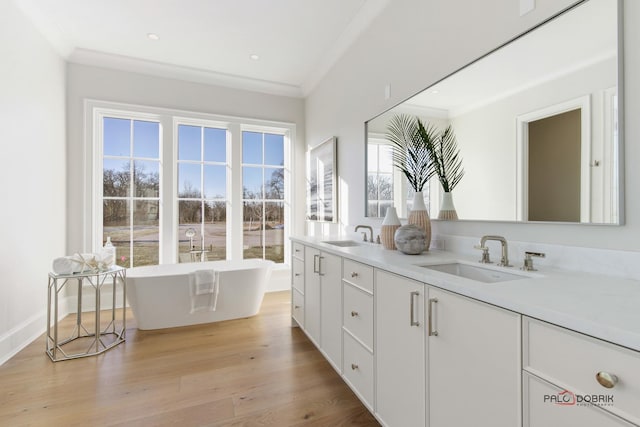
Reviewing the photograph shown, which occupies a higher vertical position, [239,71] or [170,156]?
[239,71]

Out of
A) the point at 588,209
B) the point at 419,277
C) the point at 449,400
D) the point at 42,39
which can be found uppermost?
the point at 42,39

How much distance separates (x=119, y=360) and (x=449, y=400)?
93.8 inches

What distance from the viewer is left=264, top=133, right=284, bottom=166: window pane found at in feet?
14.1

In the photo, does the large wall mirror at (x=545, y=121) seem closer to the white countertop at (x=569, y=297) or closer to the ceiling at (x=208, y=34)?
the white countertop at (x=569, y=297)

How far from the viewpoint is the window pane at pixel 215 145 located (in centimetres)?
400

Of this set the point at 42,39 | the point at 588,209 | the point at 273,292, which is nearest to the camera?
the point at 588,209

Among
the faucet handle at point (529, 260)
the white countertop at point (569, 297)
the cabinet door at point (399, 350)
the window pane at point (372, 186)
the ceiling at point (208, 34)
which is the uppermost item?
the ceiling at point (208, 34)

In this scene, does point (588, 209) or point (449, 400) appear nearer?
point (449, 400)

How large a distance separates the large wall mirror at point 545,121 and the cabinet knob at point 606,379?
2.36 feet

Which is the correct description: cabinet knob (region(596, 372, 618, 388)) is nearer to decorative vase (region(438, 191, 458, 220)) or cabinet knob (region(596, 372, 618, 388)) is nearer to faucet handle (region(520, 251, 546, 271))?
faucet handle (region(520, 251, 546, 271))

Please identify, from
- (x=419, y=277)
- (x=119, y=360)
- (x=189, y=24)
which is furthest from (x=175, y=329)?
(x=189, y=24)

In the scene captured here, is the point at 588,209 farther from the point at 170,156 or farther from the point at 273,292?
the point at 170,156

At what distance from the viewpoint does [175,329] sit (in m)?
2.89

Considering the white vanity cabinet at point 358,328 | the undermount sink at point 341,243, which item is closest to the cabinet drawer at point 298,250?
the undermount sink at point 341,243
